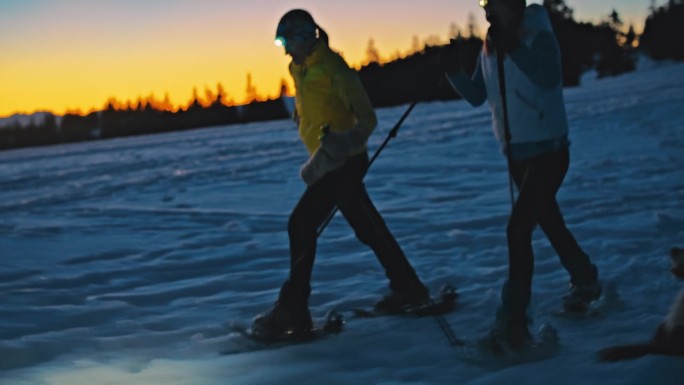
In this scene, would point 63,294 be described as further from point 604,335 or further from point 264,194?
point 264,194

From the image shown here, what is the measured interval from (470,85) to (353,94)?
24.9 inches

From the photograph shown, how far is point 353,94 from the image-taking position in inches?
155

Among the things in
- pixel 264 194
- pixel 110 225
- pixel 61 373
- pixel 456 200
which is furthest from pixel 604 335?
pixel 264 194

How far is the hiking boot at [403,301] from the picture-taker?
4523 mm

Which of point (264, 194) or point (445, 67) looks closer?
point (445, 67)

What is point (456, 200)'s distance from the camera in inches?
380

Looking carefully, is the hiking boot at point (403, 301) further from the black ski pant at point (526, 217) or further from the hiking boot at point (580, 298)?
the black ski pant at point (526, 217)

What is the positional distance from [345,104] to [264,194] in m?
8.15

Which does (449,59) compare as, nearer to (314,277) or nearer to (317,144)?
(317,144)

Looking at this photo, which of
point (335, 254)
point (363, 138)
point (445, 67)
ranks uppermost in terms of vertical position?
point (445, 67)

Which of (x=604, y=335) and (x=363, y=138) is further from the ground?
(x=363, y=138)

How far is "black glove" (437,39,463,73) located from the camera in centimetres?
382

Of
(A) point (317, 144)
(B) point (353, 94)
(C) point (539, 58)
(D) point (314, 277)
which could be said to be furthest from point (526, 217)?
(D) point (314, 277)

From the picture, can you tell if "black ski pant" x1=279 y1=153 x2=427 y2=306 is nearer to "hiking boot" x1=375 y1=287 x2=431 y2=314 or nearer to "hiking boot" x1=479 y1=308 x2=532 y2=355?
"hiking boot" x1=375 y1=287 x2=431 y2=314
